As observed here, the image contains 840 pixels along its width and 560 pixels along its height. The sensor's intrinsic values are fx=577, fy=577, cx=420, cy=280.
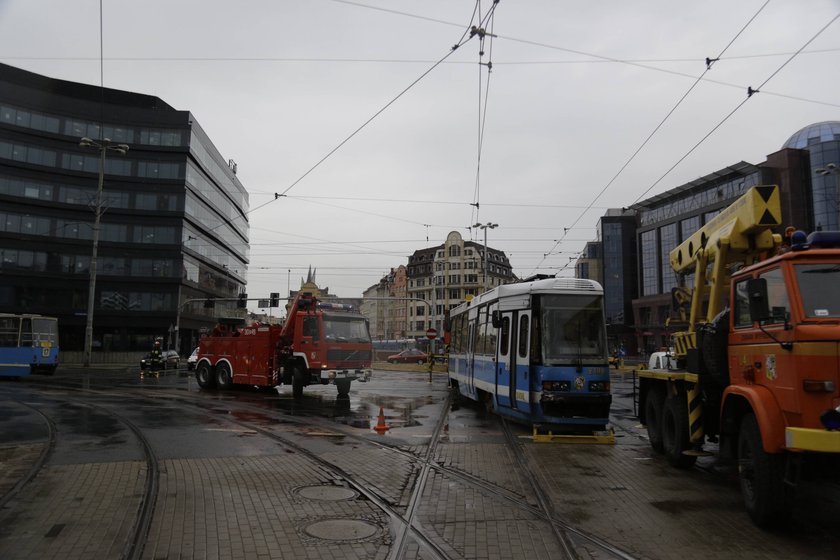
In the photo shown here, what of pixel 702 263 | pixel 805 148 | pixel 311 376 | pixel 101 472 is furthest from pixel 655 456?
pixel 805 148

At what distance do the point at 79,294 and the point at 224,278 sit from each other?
18.8 metres

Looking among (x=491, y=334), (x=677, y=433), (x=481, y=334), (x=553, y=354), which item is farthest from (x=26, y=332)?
(x=677, y=433)

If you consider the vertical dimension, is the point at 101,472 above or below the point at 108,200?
below

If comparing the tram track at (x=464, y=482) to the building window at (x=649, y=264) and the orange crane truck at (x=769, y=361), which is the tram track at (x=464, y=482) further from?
A: the building window at (x=649, y=264)

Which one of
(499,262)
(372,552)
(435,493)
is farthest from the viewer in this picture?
(499,262)

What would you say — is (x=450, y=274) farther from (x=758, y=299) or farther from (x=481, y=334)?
(x=758, y=299)

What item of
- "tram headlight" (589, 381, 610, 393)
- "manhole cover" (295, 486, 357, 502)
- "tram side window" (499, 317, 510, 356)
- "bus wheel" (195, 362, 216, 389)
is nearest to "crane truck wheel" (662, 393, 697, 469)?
"tram headlight" (589, 381, 610, 393)

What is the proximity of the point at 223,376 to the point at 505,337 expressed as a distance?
13629 mm

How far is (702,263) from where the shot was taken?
30.1 feet

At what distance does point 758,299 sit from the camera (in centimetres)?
576

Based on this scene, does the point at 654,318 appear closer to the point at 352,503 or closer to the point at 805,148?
the point at 805,148

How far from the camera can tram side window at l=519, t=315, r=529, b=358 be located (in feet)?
37.7

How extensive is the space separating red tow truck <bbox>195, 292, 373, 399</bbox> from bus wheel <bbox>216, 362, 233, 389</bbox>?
0.04 meters

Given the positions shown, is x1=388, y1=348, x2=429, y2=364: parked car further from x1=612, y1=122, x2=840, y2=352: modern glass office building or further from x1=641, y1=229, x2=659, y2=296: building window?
x1=641, y1=229, x2=659, y2=296: building window
